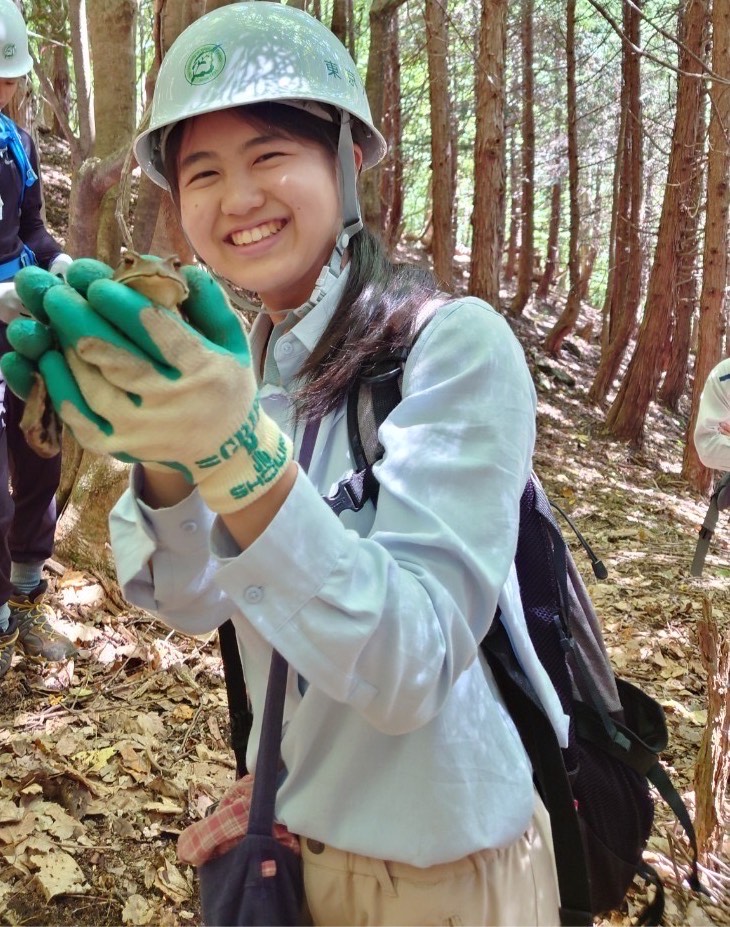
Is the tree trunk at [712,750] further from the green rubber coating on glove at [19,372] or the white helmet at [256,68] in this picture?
the green rubber coating on glove at [19,372]

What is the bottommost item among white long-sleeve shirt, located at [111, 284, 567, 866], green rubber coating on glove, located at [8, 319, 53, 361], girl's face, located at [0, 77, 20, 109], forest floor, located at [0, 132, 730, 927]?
forest floor, located at [0, 132, 730, 927]

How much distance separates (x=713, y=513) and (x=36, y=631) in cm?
481

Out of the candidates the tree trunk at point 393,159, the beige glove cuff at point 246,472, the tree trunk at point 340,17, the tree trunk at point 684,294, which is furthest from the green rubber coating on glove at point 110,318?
the tree trunk at point 393,159

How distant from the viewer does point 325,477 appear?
1.41m

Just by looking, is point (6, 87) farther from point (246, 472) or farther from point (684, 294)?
point (684, 294)

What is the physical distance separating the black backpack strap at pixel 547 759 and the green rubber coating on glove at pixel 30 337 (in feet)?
2.85

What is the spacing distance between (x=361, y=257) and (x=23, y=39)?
3.18 meters

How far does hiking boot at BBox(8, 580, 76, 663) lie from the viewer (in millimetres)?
3750

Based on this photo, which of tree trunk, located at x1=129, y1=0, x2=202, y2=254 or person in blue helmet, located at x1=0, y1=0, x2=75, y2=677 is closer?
person in blue helmet, located at x1=0, y1=0, x2=75, y2=677

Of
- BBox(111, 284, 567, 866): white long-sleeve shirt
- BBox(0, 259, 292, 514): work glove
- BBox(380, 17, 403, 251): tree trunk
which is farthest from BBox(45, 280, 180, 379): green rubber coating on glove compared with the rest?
BBox(380, 17, 403, 251): tree trunk

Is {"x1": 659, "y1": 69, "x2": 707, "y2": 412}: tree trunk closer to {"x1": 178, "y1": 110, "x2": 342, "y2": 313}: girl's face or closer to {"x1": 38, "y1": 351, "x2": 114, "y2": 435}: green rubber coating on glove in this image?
{"x1": 178, "y1": 110, "x2": 342, "y2": 313}: girl's face

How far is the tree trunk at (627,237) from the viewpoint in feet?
42.8

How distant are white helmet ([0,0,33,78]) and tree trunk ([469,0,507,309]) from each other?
568 cm

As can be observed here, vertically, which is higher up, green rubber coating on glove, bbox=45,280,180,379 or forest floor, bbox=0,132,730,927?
green rubber coating on glove, bbox=45,280,180,379
